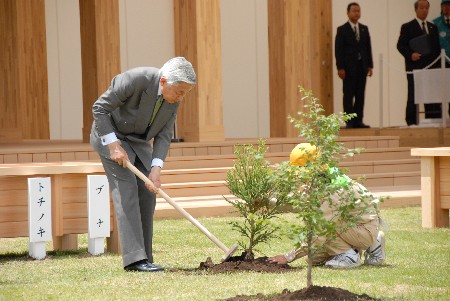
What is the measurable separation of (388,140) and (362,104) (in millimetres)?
2693

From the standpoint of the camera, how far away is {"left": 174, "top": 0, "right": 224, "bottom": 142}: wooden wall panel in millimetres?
14062

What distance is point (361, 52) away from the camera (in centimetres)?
1767

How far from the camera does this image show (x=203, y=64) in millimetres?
14062

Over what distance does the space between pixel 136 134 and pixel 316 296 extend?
7.21 ft

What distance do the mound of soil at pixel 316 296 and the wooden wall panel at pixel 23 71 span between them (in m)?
11.7

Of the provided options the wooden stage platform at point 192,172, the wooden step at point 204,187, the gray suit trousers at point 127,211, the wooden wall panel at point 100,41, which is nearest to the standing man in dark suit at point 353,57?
the wooden stage platform at point 192,172

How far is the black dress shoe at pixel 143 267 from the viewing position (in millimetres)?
6988

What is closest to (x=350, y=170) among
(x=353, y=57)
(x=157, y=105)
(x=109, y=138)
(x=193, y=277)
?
(x=353, y=57)

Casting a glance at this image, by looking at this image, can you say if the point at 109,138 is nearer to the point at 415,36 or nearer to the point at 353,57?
the point at 353,57

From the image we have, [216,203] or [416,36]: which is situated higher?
[416,36]

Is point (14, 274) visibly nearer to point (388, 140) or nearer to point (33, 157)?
point (33, 157)

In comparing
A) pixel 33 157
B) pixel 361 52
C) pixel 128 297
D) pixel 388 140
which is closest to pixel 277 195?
pixel 128 297

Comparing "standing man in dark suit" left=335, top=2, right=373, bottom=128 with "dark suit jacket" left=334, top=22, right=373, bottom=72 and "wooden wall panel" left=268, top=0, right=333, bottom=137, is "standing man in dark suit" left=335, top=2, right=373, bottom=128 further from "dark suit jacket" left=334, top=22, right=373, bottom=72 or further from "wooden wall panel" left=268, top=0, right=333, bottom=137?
"wooden wall panel" left=268, top=0, right=333, bottom=137

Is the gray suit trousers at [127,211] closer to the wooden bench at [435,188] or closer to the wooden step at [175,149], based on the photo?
the wooden bench at [435,188]
